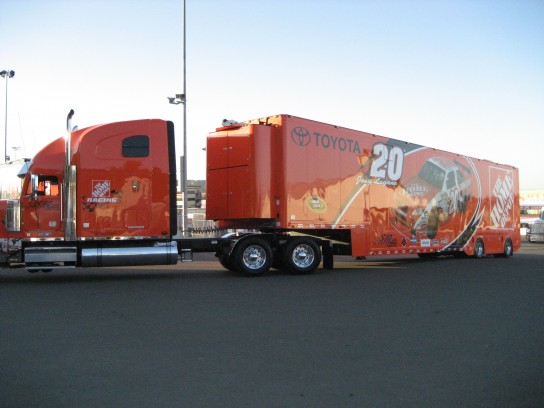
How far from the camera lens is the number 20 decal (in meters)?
17.7

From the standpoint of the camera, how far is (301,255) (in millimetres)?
15727

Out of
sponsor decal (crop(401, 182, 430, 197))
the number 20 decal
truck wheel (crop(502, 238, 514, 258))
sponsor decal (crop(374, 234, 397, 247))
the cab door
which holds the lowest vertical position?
truck wheel (crop(502, 238, 514, 258))

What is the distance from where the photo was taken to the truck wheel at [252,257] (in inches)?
588

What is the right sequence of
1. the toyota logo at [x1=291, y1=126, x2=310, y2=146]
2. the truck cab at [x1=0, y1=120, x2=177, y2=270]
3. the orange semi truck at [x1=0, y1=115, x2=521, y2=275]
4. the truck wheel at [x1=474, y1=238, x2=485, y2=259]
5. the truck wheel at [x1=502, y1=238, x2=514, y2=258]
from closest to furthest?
the truck cab at [x1=0, y1=120, x2=177, y2=270]
the orange semi truck at [x1=0, y1=115, x2=521, y2=275]
the toyota logo at [x1=291, y1=126, x2=310, y2=146]
the truck wheel at [x1=474, y1=238, x2=485, y2=259]
the truck wheel at [x1=502, y1=238, x2=514, y2=258]

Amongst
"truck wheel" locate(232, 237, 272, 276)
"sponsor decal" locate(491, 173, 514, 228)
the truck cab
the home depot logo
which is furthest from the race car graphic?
the home depot logo

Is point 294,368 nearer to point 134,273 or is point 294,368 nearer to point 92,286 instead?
point 92,286

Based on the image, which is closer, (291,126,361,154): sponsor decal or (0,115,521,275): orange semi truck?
(0,115,521,275): orange semi truck

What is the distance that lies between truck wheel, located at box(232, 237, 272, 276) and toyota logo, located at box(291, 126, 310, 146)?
276 centimetres

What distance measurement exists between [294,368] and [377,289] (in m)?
6.76

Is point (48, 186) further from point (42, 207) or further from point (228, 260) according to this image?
point (228, 260)

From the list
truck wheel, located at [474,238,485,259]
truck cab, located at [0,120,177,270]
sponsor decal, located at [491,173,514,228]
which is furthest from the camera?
sponsor decal, located at [491,173,514,228]

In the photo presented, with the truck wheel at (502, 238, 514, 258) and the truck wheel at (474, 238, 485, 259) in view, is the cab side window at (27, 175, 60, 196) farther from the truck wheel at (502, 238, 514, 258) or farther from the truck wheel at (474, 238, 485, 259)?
the truck wheel at (502, 238, 514, 258)

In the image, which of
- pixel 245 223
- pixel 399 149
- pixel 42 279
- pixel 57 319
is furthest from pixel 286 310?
pixel 399 149

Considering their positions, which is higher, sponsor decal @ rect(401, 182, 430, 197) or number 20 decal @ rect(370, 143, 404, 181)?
number 20 decal @ rect(370, 143, 404, 181)
